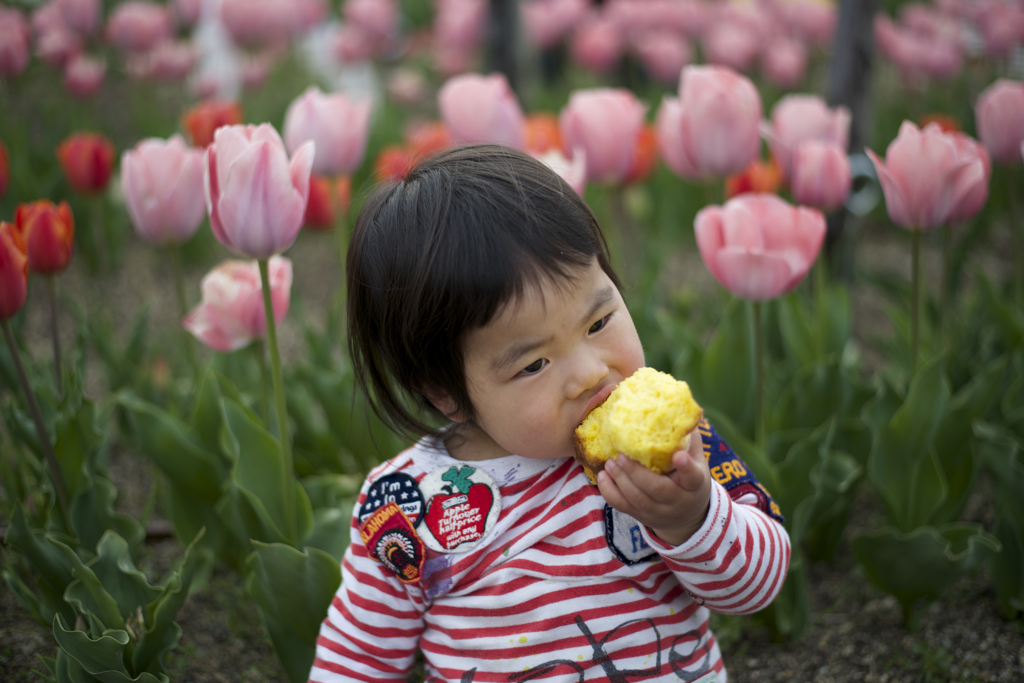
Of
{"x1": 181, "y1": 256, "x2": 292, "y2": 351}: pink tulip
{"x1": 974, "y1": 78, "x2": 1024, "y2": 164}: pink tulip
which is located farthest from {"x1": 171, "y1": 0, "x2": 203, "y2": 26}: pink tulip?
{"x1": 974, "y1": 78, "x2": 1024, "y2": 164}: pink tulip

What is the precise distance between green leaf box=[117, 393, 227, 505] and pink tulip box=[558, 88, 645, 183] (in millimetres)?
1159

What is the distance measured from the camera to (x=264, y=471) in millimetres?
1558

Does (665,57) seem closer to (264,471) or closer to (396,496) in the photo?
(264,471)

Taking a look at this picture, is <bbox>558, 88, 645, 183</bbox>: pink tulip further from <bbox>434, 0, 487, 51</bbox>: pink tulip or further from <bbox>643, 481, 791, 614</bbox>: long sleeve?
<bbox>434, 0, 487, 51</bbox>: pink tulip

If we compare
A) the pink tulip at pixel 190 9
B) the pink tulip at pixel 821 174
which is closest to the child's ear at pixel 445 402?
the pink tulip at pixel 821 174

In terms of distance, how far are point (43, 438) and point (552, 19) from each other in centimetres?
434

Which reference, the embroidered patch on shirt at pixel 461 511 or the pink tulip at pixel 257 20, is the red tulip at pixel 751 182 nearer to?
the embroidered patch on shirt at pixel 461 511

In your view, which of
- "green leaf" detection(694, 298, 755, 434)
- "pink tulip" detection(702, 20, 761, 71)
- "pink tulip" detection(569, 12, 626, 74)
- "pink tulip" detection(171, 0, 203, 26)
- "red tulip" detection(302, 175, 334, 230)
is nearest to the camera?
"green leaf" detection(694, 298, 755, 434)

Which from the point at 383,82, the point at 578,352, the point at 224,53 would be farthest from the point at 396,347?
the point at 224,53

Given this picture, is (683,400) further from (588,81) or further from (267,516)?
(588,81)

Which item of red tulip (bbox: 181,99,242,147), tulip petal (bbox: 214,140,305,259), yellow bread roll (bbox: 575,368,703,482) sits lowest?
red tulip (bbox: 181,99,242,147)

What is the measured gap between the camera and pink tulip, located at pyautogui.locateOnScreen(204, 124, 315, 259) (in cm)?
124

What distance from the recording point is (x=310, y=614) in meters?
1.37

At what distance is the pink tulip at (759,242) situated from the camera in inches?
57.4
